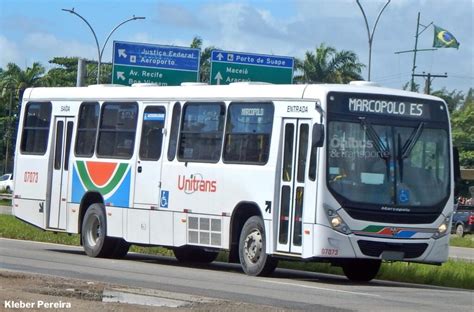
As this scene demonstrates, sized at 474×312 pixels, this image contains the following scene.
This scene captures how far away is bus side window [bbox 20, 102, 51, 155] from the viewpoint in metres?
24.4

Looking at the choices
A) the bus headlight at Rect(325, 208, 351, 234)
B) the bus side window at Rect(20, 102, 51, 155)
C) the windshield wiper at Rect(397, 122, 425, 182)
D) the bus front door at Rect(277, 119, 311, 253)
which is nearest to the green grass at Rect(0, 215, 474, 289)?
the windshield wiper at Rect(397, 122, 425, 182)

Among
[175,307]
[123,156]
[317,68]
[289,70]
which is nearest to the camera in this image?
[175,307]

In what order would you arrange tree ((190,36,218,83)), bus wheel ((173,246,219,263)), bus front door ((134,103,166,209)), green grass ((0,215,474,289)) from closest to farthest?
green grass ((0,215,474,289)) < bus front door ((134,103,166,209)) < bus wheel ((173,246,219,263)) < tree ((190,36,218,83))

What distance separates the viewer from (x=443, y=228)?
1842 centimetres

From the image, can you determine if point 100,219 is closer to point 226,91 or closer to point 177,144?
point 177,144

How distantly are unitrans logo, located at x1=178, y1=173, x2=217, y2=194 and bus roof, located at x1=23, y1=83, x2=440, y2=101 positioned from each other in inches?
55.8

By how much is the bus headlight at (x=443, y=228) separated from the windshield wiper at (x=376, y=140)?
1417 millimetres

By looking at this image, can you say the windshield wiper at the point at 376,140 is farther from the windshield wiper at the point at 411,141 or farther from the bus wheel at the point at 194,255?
the bus wheel at the point at 194,255

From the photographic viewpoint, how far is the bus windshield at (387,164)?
17.8 metres

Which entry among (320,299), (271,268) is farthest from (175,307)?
(271,268)

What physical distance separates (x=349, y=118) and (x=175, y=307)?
6.06 meters

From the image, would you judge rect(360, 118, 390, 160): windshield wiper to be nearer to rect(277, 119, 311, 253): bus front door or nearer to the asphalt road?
rect(277, 119, 311, 253): bus front door

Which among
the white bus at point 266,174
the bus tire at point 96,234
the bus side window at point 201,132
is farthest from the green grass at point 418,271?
the bus side window at point 201,132

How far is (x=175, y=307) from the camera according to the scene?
13.0 meters
